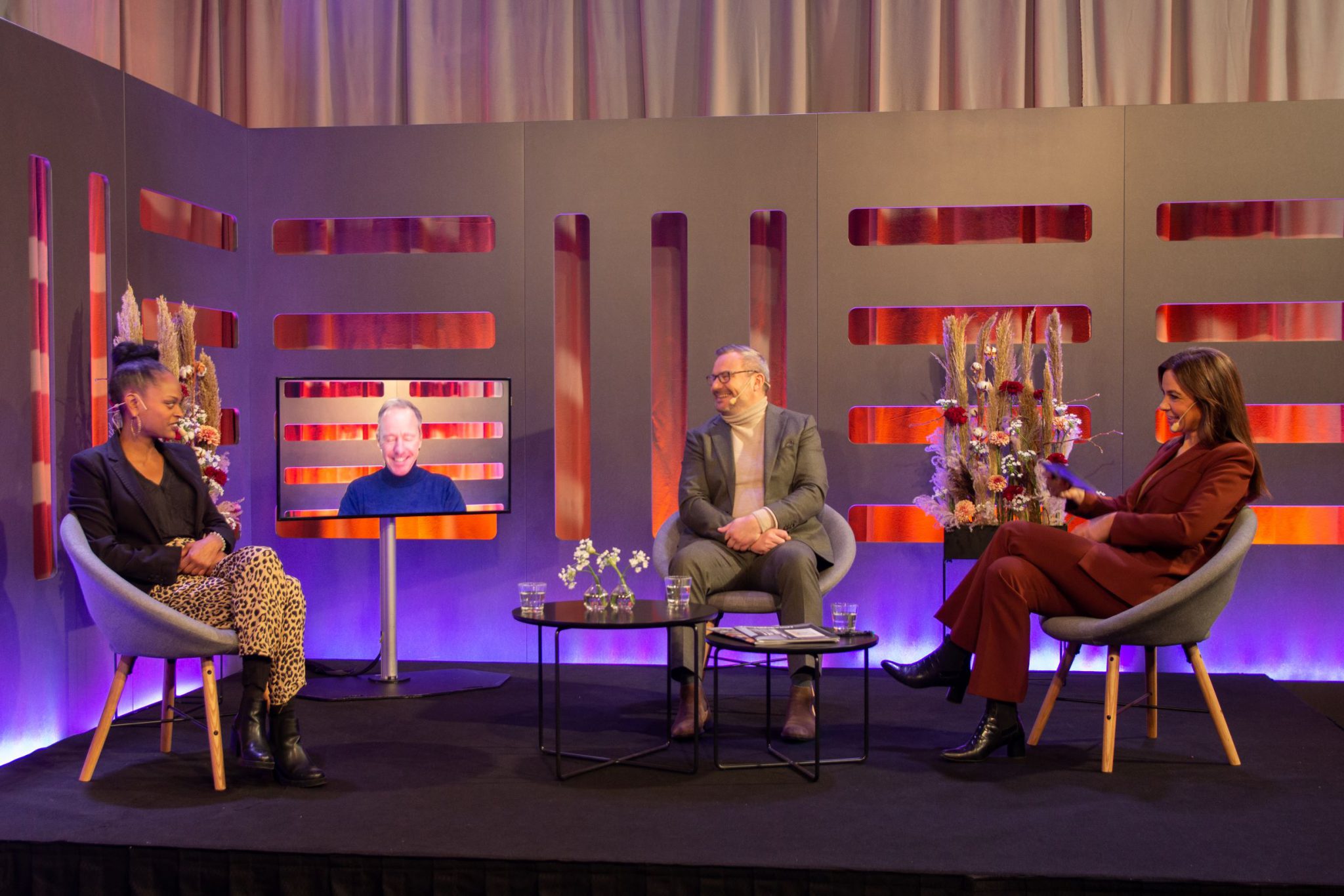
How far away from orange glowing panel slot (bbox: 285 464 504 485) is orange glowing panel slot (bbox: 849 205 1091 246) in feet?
7.24

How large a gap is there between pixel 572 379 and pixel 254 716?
Result: 271cm

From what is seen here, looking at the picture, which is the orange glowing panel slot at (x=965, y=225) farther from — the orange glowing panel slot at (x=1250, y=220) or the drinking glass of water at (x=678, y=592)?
the drinking glass of water at (x=678, y=592)

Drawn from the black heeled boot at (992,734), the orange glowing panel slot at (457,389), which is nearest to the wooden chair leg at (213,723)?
the orange glowing panel slot at (457,389)

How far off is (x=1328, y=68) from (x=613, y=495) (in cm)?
414

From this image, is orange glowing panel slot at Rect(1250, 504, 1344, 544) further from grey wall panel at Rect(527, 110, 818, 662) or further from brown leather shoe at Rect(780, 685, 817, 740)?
brown leather shoe at Rect(780, 685, 817, 740)

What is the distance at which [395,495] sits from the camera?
4.77m

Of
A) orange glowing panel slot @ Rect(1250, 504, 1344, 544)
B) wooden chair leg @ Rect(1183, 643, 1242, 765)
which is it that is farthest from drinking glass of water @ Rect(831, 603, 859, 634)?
orange glowing panel slot @ Rect(1250, 504, 1344, 544)

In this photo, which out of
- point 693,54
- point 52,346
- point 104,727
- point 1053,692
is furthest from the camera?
point 693,54

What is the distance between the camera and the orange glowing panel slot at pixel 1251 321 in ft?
18.2

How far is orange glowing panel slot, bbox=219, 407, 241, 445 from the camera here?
5477 millimetres

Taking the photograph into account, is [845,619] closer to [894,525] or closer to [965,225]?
[894,525]

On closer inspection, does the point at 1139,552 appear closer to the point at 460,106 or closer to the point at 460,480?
the point at 460,480

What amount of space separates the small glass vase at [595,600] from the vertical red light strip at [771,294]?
201 centimetres

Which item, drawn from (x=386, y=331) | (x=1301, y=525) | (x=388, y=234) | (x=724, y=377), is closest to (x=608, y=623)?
(x=724, y=377)
